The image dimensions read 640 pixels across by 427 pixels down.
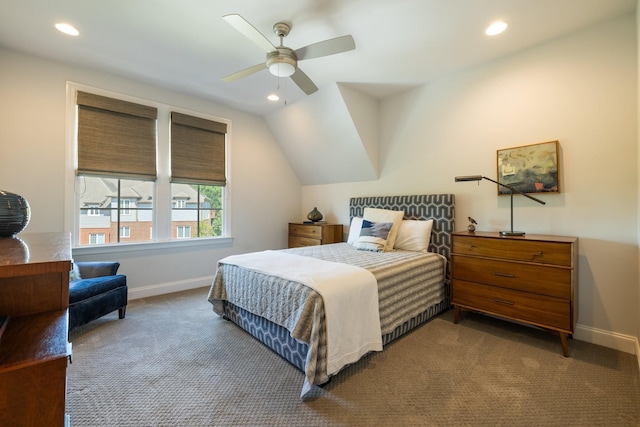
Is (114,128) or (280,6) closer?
(280,6)

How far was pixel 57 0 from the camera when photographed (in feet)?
6.63

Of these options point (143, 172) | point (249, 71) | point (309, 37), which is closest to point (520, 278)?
point (309, 37)

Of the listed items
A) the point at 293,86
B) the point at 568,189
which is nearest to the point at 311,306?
the point at 568,189

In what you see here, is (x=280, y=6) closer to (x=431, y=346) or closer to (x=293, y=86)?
(x=293, y=86)

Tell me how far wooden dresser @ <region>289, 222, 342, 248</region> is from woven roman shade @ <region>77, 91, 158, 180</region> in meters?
2.23

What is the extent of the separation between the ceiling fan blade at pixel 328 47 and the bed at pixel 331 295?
164 cm

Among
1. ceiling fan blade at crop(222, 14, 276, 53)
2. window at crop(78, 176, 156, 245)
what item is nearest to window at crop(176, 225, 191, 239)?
window at crop(78, 176, 156, 245)

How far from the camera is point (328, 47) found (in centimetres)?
197

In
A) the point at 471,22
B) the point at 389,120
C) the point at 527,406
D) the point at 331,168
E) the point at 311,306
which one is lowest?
the point at 527,406

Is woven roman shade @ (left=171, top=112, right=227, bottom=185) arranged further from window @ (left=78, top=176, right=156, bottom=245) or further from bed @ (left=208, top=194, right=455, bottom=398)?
bed @ (left=208, top=194, right=455, bottom=398)

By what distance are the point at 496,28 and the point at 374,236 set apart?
221 centimetres

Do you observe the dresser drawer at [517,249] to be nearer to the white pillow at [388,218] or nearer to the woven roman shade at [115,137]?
the white pillow at [388,218]

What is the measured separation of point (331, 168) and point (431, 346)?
115 inches

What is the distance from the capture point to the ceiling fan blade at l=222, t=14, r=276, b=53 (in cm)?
172
